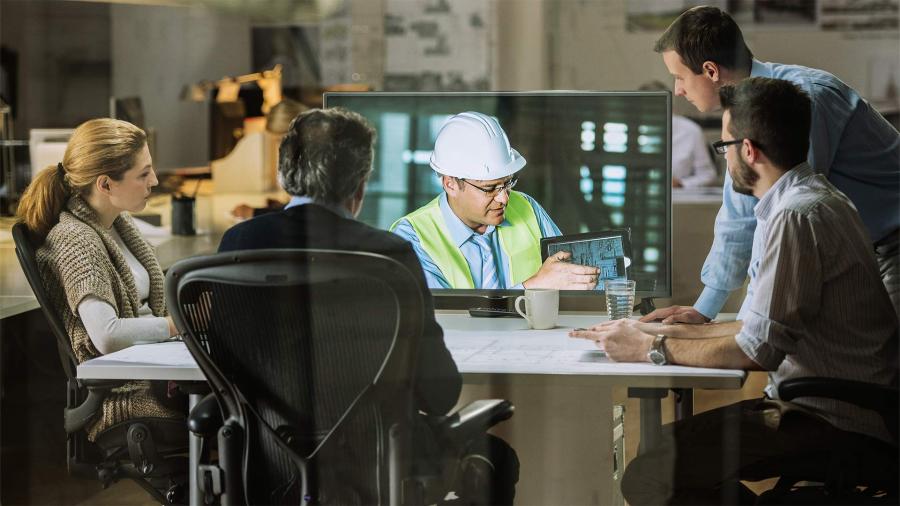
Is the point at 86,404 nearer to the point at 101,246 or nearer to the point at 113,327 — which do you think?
the point at 113,327

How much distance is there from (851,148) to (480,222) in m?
0.74

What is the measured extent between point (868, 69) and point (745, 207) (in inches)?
14.2

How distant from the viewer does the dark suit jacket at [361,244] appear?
1.76 metres

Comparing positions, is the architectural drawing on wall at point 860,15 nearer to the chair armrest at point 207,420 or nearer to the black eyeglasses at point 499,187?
the black eyeglasses at point 499,187

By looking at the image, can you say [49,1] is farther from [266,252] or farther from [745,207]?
[745,207]

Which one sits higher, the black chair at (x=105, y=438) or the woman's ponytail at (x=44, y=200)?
the woman's ponytail at (x=44, y=200)

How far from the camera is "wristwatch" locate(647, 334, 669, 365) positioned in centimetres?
198

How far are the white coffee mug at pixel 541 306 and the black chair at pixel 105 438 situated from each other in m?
0.78

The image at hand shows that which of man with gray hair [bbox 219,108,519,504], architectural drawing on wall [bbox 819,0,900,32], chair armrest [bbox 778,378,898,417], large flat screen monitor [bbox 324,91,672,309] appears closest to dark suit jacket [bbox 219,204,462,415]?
man with gray hair [bbox 219,108,519,504]

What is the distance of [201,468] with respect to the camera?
1.92 m

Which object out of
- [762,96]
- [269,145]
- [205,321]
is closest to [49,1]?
[269,145]

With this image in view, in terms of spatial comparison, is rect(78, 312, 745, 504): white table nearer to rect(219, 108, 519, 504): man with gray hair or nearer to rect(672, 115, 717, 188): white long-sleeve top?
rect(219, 108, 519, 504): man with gray hair

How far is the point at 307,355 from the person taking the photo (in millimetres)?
1714

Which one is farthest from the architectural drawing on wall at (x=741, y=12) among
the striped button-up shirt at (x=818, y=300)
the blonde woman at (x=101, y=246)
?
the blonde woman at (x=101, y=246)
